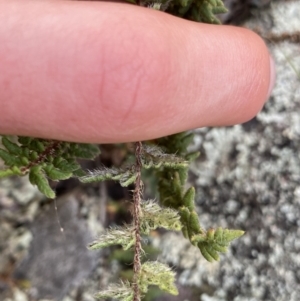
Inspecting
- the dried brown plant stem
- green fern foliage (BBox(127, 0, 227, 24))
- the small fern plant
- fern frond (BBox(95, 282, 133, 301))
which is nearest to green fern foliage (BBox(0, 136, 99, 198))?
the small fern plant

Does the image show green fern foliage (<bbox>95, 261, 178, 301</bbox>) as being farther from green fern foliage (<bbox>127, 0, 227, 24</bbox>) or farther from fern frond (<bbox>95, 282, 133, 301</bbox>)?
green fern foliage (<bbox>127, 0, 227, 24</bbox>)

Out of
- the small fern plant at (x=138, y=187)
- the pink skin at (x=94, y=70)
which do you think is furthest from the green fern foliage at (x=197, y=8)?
the pink skin at (x=94, y=70)

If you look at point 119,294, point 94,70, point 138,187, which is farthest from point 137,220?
point 94,70

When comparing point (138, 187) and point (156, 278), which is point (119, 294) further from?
point (138, 187)

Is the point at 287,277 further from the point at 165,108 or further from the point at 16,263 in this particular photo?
the point at 16,263

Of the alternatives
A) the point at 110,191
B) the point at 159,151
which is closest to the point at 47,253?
the point at 110,191

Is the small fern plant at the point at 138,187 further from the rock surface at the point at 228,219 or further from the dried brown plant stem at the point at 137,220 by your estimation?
the rock surface at the point at 228,219
